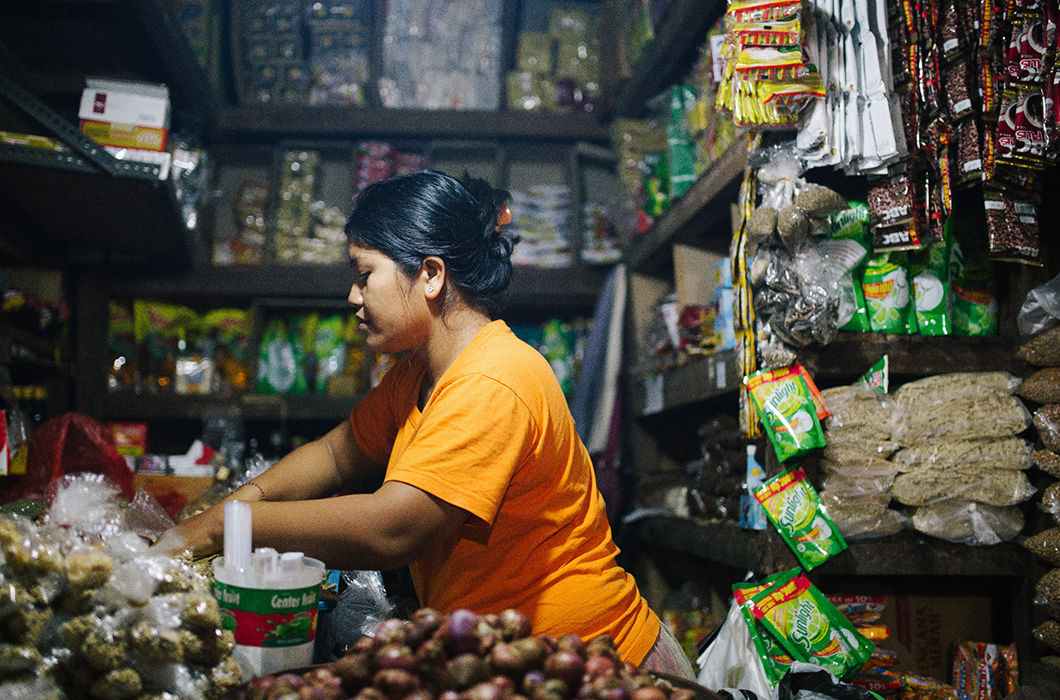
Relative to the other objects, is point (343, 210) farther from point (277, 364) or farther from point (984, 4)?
point (984, 4)

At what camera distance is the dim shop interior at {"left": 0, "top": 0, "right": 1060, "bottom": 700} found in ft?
6.49

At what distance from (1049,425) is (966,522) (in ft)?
1.03

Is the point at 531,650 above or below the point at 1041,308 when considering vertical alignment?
below

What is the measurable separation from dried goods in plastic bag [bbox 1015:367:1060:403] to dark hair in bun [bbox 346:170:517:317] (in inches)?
56.4

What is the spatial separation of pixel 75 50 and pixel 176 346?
1301 millimetres

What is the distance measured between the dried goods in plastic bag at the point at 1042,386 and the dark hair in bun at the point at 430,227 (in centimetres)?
143

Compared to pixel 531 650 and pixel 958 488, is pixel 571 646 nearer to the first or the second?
pixel 531 650

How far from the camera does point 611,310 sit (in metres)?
3.64

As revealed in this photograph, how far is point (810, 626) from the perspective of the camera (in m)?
1.93

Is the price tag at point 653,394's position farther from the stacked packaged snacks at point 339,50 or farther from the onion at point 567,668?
the onion at point 567,668

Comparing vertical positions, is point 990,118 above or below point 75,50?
below

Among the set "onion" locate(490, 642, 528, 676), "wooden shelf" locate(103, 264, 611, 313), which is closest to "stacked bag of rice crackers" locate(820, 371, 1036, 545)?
"onion" locate(490, 642, 528, 676)

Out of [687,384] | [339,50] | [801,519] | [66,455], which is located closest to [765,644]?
[801,519]

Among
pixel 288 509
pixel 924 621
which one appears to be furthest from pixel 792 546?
pixel 288 509
